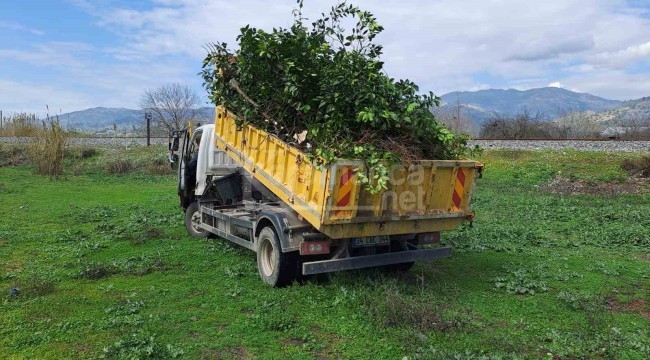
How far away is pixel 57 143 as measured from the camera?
2181 centimetres

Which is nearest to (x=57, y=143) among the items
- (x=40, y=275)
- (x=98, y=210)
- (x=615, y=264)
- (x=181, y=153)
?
(x=98, y=210)

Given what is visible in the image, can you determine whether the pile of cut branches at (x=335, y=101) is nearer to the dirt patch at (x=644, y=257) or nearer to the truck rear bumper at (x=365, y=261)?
the truck rear bumper at (x=365, y=261)

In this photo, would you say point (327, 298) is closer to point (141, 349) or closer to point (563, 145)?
point (141, 349)

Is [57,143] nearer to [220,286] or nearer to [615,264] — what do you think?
[220,286]

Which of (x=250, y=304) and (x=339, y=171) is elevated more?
(x=339, y=171)

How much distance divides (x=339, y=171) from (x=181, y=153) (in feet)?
19.2

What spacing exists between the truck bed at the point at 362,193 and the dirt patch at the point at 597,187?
12.0m

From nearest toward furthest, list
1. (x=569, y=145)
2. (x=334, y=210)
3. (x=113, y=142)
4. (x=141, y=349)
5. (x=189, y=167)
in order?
1. (x=141, y=349)
2. (x=334, y=210)
3. (x=189, y=167)
4. (x=569, y=145)
5. (x=113, y=142)

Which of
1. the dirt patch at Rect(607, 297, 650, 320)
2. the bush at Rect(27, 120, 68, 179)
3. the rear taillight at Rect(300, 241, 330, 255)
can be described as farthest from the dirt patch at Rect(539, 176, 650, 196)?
the bush at Rect(27, 120, 68, 179)

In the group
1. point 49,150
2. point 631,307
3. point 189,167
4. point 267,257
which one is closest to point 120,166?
point 49,150

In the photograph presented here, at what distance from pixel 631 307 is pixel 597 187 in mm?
12452

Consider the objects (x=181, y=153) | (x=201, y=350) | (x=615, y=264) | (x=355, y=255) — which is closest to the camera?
(x=201, y=350)

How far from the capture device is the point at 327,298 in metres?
6.20

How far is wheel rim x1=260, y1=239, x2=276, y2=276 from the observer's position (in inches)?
272
